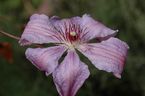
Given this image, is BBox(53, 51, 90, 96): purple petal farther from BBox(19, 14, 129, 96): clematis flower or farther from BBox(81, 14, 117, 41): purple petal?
BBox(81, 14, 117, 41): purple petal

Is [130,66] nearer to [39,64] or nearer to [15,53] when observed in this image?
[15,53]

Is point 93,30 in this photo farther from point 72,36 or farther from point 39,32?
point 39,32

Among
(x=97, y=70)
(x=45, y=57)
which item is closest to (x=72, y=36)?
(x=45, y=57)

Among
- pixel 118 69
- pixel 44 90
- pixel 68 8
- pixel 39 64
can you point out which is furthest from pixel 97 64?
pixel 68 8

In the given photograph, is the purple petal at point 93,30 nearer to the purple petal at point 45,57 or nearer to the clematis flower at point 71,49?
the clematis flower at point 71,49

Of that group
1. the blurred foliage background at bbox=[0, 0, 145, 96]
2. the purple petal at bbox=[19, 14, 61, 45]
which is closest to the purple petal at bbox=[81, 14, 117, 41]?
the purple petal at bbox=[19, 14, 61, 45]

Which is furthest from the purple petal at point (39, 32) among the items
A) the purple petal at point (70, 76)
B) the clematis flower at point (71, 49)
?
the purple petal at point (70, 76)
